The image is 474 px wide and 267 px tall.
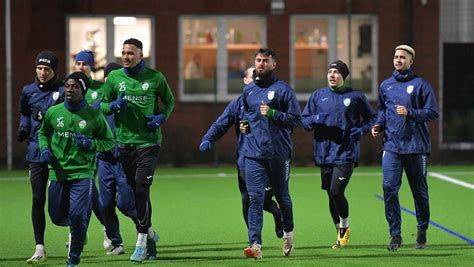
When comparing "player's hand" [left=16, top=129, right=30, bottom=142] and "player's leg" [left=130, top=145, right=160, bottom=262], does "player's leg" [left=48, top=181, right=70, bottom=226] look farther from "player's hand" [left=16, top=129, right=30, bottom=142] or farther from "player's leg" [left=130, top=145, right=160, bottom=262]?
A: "player's hand" [left=16, top=129, right=30, bottom=142]

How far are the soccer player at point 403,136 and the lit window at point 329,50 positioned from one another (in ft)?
45.4

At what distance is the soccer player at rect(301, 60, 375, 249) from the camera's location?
13023 mm

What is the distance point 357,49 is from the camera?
1058 inches

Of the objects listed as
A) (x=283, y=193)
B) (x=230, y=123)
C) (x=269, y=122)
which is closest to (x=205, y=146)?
(x=230, y=123)

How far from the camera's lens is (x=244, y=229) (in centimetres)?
1481

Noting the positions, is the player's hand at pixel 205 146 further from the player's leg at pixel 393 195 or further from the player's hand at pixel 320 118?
the player's leg at pixel 393 195

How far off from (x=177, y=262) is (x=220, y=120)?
1.63 meters

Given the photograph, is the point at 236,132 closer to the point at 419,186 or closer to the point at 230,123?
the point at 230,123

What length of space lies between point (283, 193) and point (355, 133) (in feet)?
3.85

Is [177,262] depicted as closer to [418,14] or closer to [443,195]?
[443,195]

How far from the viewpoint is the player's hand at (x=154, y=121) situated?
11.8m

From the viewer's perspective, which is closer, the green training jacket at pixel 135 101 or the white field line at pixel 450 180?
the green training jacket at pixel 135 101

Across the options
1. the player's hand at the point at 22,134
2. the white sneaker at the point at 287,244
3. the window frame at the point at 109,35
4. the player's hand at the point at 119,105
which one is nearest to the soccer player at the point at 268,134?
the white sneaker at the point at 287,244

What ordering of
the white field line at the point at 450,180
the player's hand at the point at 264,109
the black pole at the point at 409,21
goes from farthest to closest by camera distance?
the black pole at the point at 409,21
the white field line at the point at 450,180
the player's hand at the point at 264,109
